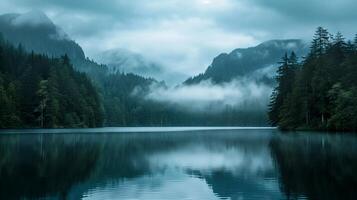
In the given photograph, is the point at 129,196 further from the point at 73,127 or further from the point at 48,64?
the point at 48,64

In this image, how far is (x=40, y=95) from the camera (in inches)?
5172

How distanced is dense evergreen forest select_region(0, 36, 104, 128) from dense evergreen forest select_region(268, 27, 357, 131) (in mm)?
61795

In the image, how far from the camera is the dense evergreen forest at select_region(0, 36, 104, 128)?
405 ft

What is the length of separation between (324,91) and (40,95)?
7691cm

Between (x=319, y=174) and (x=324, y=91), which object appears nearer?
(x=319, y=174)

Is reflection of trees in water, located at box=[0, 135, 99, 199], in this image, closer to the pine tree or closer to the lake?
the lake

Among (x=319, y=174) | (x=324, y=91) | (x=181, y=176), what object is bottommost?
(x=181, y=176)

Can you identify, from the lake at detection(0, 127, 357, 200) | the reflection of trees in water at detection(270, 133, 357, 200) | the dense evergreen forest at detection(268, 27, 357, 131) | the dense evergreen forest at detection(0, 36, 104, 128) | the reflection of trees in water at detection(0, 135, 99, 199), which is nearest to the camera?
the reflection of trees in water at detection(270, 133, 357, 200)

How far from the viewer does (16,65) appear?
154 metres

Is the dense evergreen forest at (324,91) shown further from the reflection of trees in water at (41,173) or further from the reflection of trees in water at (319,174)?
the reflection of trees in water at (41,173)

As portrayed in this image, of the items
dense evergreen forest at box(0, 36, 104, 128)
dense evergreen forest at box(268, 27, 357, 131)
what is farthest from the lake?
dense evergreen forest at box(0, 36, 104, 128)

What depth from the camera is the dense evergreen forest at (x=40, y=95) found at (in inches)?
4862

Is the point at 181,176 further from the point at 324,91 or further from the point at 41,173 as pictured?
the point at 324,91

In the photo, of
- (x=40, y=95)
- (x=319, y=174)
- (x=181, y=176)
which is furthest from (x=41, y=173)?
(x=40, y=95)
